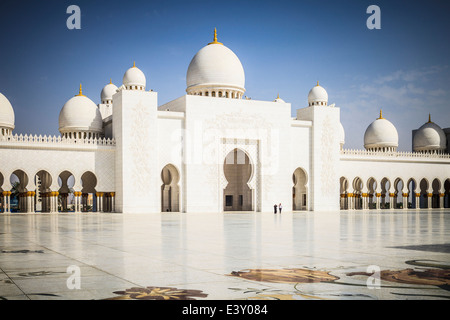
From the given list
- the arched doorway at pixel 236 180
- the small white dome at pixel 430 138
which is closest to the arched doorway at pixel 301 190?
the arched doorway at pixel 236 180

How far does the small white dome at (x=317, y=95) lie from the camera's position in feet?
96.3

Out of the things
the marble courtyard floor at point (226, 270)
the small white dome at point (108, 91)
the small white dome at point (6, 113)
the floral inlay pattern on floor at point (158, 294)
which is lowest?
the marble courtyard floor at point (226, 270)

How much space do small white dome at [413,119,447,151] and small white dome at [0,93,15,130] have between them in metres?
24.7

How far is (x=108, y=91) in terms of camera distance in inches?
1222

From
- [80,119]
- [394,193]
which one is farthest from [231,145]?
[394,193]

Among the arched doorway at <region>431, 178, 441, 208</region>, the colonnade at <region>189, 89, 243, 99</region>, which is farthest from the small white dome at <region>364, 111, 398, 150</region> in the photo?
the colonnade at <region>189, 89, 243, 99</region>

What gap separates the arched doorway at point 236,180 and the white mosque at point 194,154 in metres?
0.05

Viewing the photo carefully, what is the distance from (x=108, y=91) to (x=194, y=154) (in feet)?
34.8

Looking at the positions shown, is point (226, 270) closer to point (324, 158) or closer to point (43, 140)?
point (43, 140)

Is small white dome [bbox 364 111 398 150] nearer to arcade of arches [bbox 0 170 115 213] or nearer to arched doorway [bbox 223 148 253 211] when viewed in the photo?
arched doorway [bbox 223 148 253 211]

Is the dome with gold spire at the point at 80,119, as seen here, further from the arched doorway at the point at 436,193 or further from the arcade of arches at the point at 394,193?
the arched doorway at the point at 436,193

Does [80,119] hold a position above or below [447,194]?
above

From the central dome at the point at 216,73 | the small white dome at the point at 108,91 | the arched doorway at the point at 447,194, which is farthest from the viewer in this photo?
the arched doorway at the point at 447,194
